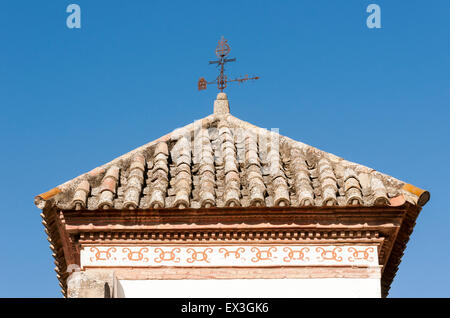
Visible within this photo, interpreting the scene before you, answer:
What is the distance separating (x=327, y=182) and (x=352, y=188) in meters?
0.33

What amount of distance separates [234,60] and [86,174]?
132 inches

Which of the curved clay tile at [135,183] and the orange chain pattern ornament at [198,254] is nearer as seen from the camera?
the orange chain pattern ornament at [198,254]

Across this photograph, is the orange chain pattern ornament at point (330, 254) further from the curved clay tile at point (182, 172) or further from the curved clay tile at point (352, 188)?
the curved clay tile at point (182, 172)

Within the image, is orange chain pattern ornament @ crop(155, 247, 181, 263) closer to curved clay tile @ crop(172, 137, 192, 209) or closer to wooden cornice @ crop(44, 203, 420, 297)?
wooden cornice @ crop(44, 203, 420, 297)

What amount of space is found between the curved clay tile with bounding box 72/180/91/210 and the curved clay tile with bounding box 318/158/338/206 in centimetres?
294

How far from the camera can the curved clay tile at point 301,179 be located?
1309 cm

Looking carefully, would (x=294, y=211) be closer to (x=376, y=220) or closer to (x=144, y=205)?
(x=376, y=220)

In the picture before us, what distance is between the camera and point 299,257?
512 inches

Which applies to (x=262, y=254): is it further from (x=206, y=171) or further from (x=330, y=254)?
(x=206, y=171)

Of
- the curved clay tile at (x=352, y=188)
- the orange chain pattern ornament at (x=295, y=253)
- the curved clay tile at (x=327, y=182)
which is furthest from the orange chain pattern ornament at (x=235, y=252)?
the curved clay tile at (x=352, y=188)

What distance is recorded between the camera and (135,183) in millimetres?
13570

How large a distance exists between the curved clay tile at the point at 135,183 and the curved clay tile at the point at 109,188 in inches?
6.8

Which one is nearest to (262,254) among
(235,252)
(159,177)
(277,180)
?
(235,252)
